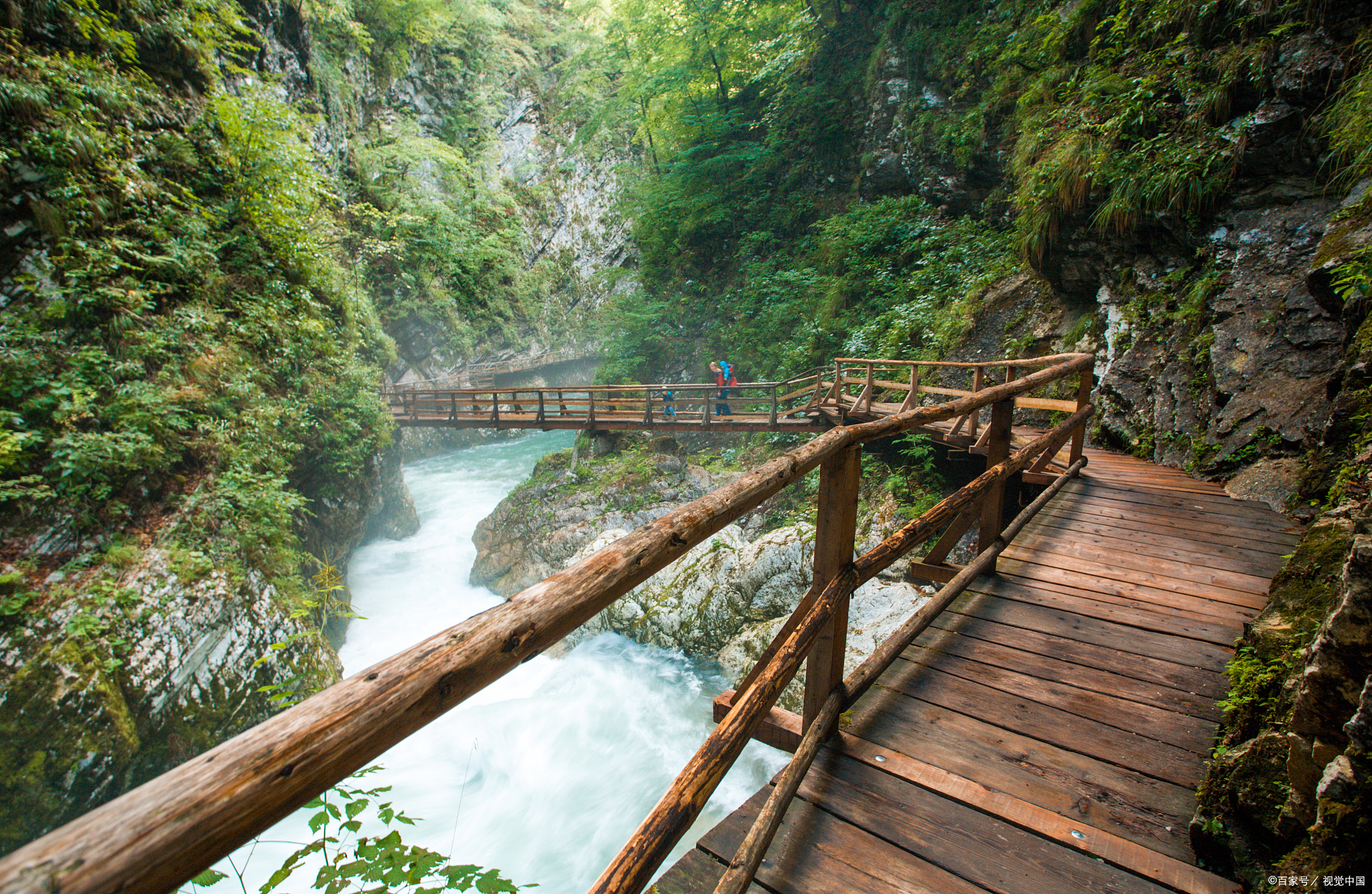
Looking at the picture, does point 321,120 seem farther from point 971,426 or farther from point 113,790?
point 971,426

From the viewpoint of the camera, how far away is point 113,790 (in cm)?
445

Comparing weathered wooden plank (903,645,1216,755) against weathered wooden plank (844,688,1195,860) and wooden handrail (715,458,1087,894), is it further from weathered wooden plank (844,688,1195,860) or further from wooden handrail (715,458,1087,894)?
weathered wooden plank (844,688,1195,860)

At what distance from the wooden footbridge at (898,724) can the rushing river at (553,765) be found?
12.7 feet

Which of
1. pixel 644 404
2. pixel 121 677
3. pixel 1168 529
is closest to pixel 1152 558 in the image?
pixel 1168 529

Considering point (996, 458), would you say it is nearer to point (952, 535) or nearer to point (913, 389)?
point (952, 535)

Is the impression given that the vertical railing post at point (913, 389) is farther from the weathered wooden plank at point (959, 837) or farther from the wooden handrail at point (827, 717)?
the weathered wooden plank at point (959, 837)

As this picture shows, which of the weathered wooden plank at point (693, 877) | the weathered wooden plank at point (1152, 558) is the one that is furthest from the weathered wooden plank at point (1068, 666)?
the weathered wooden plank at point (693, 877)

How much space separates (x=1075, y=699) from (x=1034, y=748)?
1.30 feet

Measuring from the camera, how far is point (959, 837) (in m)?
1.55

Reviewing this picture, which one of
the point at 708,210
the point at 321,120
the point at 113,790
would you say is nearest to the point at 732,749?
the point at 113,790

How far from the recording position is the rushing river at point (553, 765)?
5.14 metres

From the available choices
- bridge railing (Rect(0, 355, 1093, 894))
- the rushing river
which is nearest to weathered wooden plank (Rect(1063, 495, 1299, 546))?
bridge railing (Rect(0, 355, 1093, 894))

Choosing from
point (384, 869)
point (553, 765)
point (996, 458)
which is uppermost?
point (996, 458)

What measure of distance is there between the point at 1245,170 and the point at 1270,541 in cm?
414
